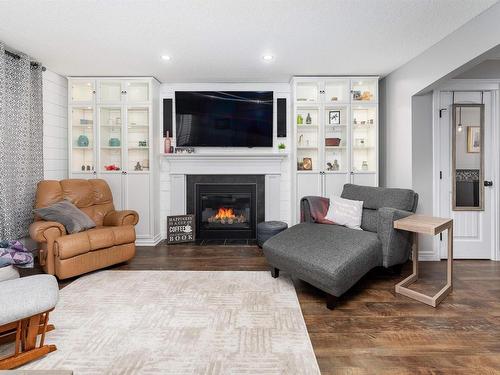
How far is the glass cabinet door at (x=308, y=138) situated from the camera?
4.19m

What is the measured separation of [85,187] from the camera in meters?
3.67

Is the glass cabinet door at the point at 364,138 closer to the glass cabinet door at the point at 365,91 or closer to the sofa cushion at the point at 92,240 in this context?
the glass cabinet door at the point at 365,91

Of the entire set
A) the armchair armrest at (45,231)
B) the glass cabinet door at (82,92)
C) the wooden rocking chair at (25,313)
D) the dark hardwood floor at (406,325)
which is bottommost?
the dark hardwood floor at (406,325)

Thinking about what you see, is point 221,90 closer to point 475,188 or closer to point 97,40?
point 97,40

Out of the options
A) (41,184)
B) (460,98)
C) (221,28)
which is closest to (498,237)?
(460,98)

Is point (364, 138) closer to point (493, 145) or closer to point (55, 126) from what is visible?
point (493, 145)

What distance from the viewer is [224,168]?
441cm

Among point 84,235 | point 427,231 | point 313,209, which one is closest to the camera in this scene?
point 427,231

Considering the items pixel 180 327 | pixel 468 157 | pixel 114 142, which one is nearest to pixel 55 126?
pixel 114 142

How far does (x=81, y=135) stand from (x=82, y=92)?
67cm

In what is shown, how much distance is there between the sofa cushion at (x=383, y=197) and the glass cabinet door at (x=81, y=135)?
3741mm

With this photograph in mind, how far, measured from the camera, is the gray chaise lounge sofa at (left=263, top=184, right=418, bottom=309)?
7.51 ft

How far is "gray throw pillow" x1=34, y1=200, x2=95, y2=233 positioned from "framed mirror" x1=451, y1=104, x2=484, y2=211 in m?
4.48

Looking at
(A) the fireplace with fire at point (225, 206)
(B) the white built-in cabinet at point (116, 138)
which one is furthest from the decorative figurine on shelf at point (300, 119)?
(B) the white built-in cabinet at point (116, 138)
